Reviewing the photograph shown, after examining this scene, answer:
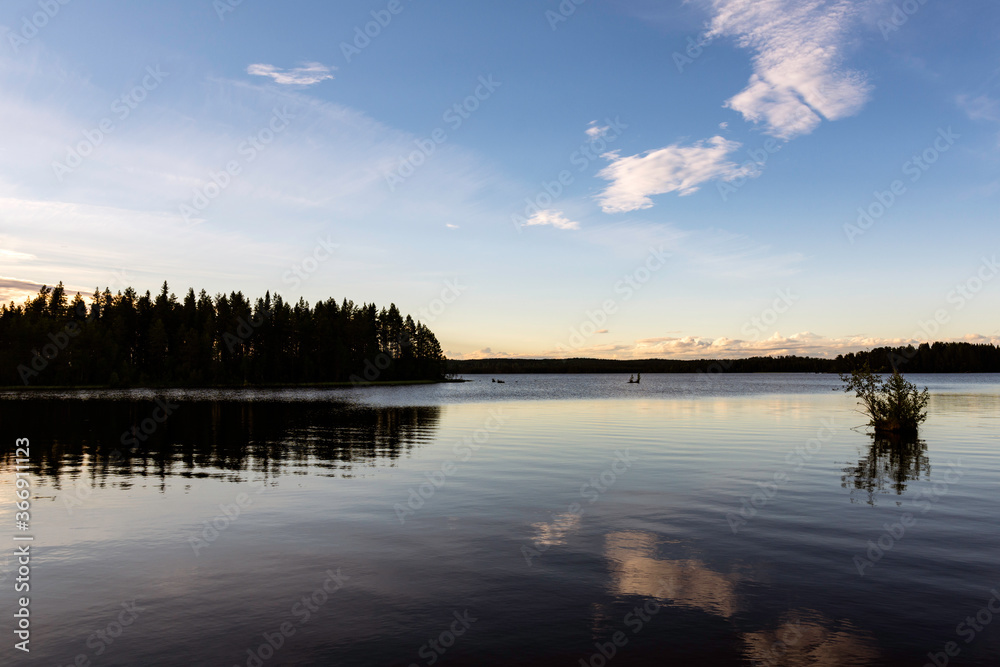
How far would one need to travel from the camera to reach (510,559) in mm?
13680

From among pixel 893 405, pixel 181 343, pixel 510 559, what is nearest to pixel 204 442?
pixel 510 559

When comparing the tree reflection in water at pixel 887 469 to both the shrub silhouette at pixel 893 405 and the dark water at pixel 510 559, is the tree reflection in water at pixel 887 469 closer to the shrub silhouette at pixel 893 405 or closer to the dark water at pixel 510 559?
the dark water at pixel 510 559

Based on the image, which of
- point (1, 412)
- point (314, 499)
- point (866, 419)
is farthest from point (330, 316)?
point (314, 499)

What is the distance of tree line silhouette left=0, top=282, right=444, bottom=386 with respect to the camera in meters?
136

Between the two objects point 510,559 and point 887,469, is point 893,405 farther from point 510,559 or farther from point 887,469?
point 510,559

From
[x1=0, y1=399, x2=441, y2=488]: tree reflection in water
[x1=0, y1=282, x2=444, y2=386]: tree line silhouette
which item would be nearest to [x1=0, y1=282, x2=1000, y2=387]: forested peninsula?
[x1=0, y1=282, x2=444, y2=386]: tree line silhouette

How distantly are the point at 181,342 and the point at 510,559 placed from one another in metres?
160

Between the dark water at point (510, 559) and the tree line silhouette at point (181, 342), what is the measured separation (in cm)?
12903

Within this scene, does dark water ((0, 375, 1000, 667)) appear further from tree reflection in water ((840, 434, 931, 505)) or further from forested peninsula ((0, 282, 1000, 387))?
forested peninsula ((0, 282, 1000, 387))

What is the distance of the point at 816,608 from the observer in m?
10.8

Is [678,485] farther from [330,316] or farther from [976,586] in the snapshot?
[330,316]

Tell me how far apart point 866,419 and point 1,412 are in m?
81.3

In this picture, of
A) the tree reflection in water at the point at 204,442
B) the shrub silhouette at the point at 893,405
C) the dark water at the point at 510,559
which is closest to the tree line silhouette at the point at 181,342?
the tree reflection in water at the point at 204,442

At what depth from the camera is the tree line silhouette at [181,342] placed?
136500mm
